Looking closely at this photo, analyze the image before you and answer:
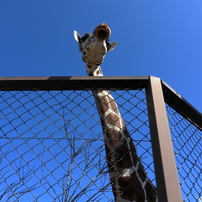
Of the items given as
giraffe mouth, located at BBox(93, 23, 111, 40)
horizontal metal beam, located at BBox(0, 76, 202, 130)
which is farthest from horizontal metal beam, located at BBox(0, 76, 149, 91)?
giraffe mouth, located at BBox(93, 23, 111, 40)

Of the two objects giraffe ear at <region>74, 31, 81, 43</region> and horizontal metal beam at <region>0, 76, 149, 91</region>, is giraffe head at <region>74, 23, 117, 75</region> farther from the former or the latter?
Result: horizontal metal beam at <region>0, 76, 149, 91</region>

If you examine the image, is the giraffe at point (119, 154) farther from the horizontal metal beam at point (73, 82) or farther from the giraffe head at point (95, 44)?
the horizontal metal beam at point (73, 82)

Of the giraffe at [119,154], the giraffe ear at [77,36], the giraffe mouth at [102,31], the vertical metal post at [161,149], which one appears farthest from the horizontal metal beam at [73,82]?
the giraffe ear at [77,36]

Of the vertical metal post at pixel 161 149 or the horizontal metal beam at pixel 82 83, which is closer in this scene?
the vertical metal post at pixel 161 149

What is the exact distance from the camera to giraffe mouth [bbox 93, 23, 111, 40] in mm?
2882

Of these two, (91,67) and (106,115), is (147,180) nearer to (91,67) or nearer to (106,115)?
(106,115)

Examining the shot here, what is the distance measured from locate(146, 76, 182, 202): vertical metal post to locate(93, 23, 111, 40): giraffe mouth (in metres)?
1.62

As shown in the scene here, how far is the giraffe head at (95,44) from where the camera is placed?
2.98 m

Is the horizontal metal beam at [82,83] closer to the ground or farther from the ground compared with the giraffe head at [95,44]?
closer to the ground

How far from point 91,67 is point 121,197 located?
2232mm

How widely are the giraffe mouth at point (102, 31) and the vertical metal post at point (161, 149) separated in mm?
1618

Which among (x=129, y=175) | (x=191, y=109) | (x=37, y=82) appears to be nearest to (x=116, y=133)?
(x=129, y=175)

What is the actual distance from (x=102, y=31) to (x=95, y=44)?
32 cm

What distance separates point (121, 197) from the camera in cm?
234
